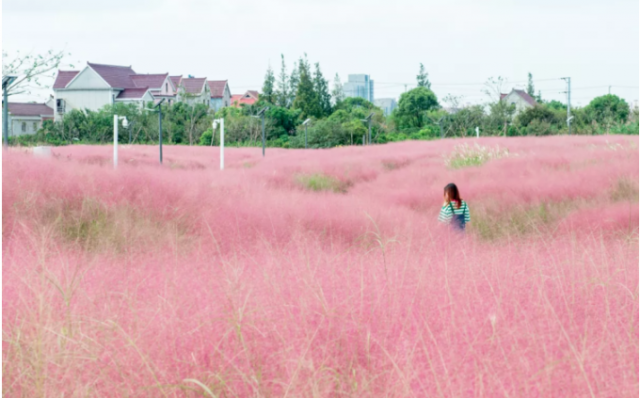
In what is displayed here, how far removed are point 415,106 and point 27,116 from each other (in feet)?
132

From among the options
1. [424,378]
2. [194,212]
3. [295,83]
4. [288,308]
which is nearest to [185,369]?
[288,308]

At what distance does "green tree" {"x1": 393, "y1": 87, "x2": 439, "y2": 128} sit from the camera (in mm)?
57312

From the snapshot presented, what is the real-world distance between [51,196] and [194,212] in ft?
6.24

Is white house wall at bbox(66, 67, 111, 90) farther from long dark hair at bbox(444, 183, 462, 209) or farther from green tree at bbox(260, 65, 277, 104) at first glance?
long dark hair at bbox(444, 183, 462, 209)

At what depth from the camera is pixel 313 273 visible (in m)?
4.09

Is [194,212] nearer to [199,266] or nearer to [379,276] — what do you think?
[199,266]

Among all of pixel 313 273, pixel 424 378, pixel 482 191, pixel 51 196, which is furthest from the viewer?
pixel 482 191

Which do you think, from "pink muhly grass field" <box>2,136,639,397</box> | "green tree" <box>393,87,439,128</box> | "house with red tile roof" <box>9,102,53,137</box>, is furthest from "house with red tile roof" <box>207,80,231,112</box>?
"pink muhly grass field" <box>2,136,639,397</box>

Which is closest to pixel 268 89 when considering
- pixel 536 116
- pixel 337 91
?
pixel 337 91

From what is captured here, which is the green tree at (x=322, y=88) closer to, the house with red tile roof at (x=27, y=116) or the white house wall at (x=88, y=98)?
the white house wall at (x=88, y=98)

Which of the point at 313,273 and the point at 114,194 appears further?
the point at 114,194

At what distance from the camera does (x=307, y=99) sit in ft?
191

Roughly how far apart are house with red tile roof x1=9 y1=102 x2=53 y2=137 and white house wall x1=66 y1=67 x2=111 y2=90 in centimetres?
436

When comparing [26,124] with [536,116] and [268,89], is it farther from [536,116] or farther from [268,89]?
[536,116]
